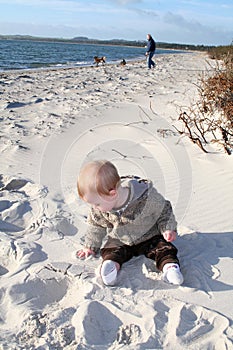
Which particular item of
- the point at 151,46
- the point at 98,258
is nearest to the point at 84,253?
the point at 98,258

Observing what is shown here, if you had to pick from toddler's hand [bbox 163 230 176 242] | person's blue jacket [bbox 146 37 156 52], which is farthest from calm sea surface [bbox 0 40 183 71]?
toddler's hand [bbox 163 230 176 242]

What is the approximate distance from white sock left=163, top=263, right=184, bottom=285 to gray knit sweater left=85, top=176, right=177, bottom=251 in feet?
0.97

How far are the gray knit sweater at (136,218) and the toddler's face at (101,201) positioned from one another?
13cm

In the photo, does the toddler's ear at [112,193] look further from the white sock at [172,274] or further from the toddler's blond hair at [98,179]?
the white sock at [172,274]

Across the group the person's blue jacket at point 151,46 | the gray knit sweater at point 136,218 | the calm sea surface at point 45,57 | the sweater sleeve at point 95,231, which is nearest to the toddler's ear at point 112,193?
the gray knit sweater at point 136,218

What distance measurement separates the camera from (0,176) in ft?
14.4

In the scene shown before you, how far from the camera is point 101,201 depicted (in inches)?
103

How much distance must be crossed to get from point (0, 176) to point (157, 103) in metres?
4.53

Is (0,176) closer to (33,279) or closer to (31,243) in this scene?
(31,243)

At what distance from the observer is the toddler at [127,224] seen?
8.55ft

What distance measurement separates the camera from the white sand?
7.17ft

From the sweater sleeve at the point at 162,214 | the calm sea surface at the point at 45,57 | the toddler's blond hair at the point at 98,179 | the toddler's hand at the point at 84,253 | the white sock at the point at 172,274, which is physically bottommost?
the toddler's hand at the point at 84,253

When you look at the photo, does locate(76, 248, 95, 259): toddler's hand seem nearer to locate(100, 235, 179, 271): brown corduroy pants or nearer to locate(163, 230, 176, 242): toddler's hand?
locate(100, 235, 179, 271): brown corduroy pants

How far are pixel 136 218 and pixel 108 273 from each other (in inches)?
18.2
